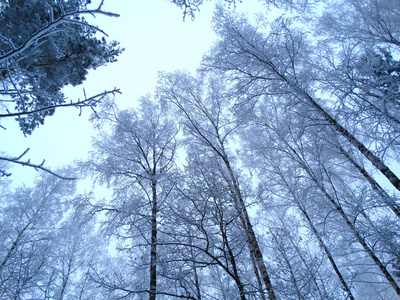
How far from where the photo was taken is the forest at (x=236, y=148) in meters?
3.22

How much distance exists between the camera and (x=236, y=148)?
809 cm

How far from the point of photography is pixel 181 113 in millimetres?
6730

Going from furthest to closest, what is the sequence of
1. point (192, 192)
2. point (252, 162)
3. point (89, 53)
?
1. point (252, 162)
2. point (89, 53)
3. point (192, 192)

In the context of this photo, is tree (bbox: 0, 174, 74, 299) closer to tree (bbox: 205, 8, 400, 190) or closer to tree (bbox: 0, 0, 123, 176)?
tree (bbox: 0, 0, 123, 176)

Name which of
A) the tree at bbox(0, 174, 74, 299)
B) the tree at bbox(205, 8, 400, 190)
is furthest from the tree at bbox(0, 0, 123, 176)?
the tree at bbox(0, 174, 74, 299)

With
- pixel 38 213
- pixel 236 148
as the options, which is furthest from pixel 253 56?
pixel 38 213

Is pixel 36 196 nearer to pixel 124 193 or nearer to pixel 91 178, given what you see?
pixel 91 178

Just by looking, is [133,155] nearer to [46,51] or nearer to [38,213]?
[46,51]

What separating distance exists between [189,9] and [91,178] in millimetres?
5457

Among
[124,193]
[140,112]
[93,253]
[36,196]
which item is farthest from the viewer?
[93,253]

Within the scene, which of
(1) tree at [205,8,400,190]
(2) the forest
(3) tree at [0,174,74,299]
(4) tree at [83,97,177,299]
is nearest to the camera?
(2) the forest

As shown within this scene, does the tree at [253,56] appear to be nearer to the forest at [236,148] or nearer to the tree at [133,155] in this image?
the forest at [236,148]

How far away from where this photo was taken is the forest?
10.6 ft

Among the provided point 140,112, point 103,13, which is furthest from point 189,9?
point 140,112
